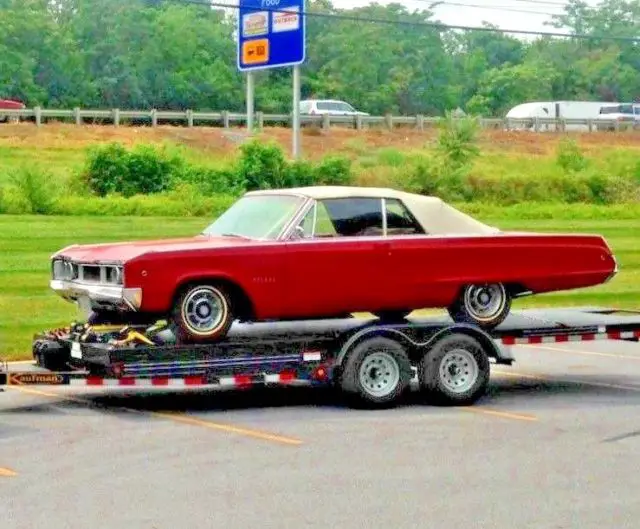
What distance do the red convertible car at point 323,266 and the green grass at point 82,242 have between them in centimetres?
467

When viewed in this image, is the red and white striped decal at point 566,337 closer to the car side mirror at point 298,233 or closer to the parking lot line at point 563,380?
the parking lot line at point 563,380

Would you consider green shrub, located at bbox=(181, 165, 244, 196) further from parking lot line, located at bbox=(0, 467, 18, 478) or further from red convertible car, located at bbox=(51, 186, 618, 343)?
parking lot line, located at bbox=(0, 467, 18, 478)

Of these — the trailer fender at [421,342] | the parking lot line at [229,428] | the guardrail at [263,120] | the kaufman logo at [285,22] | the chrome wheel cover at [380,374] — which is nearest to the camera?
the parking lot line at [229,428]

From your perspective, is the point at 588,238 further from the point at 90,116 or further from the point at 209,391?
the point at 90,116

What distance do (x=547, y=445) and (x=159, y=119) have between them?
5504 centimetres

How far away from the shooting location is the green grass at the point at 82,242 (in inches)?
923

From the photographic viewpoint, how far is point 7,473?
11398mm

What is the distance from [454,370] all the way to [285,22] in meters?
28.9

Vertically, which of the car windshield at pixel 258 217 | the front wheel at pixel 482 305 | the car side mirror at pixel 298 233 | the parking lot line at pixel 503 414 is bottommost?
the parking lot line at pixel 503 414

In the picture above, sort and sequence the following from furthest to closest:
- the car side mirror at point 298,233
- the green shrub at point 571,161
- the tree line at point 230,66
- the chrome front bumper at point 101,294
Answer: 1. the tree line at point 230,66
2. the green shrub at point 571,161
3. the car side mirror at point 298,233
4. the chrome front bumper at point 101,294

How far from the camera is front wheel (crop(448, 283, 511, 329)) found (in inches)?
609

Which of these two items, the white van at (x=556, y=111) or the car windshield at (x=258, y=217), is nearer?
the car windshield at (x=258, y=217)

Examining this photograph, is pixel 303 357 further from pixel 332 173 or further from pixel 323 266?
pixel 332 173

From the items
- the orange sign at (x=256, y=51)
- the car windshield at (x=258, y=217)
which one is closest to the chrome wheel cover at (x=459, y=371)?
the car windshield at (x=258, y=217)
